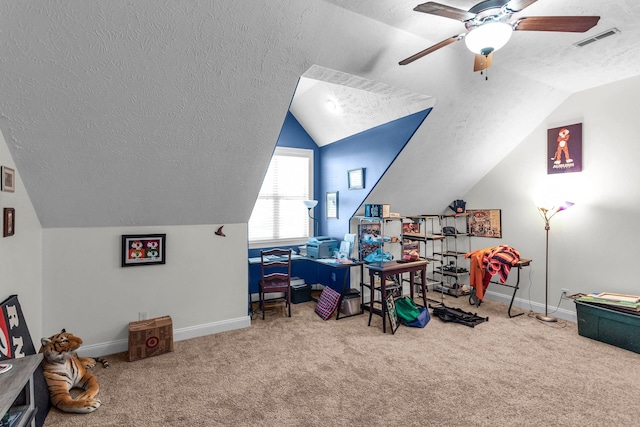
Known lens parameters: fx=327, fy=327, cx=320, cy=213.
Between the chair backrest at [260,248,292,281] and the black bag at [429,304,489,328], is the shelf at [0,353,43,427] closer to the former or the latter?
the chair backrest at [260,248,292,281]

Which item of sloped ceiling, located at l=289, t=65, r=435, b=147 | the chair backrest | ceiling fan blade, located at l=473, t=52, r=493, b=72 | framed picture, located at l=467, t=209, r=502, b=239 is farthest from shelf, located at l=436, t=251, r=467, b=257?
ceiling fan blade, located at l=473, t=52, r=493, b=72

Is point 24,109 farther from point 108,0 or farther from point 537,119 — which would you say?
point 537,119

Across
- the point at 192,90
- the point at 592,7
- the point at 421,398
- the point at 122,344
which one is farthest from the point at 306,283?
the point at 592,7

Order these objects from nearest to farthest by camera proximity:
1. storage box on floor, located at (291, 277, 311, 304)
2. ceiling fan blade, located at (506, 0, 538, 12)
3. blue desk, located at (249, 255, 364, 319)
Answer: ceiling fan blade, located at (506, 0, 538, 12) → blue desk, located at (249, 255, 364, 319) → storage box on floor, located at (291, 277, 311, 304)

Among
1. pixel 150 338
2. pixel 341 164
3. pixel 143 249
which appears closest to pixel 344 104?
pixel 341 164

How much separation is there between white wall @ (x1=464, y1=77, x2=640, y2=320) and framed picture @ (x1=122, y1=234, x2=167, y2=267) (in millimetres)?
3982

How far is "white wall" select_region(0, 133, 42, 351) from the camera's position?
2105 mm

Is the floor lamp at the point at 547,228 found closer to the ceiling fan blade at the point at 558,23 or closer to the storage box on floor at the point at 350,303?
the storage box on floor at the point at 350,303

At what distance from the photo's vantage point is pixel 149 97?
2.22 metres

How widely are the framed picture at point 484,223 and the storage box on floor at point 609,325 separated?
1.39 meters

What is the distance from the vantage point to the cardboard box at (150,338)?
2.79 meters

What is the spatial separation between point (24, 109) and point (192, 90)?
0.99 metres

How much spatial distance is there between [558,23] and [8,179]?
3.41m

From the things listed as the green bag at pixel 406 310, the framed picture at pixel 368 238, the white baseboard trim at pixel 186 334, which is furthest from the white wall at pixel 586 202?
the white baseboard trim at pixel 186 334
